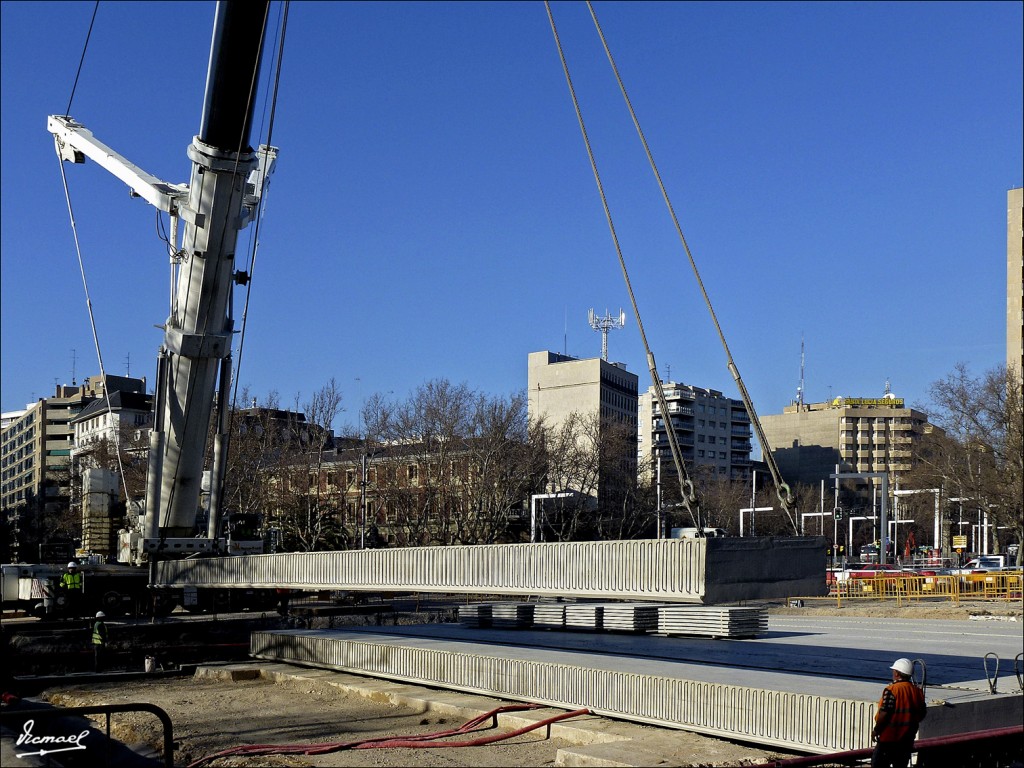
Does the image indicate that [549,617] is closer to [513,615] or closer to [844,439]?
[513,615]

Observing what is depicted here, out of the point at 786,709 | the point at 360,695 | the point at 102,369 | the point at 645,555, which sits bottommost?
the point at 360,695

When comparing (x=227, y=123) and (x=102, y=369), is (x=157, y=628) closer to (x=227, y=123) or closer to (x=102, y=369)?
(x=102, y=369)

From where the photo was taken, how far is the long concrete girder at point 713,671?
11.9 meters

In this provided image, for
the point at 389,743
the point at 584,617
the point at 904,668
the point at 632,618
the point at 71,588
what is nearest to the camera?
the point at 904,668

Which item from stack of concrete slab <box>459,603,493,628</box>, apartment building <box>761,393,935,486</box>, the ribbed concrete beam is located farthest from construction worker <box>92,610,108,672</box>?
apartment building <box>761,393,935,486</box>

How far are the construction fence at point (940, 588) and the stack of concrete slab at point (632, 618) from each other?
20.9 metres

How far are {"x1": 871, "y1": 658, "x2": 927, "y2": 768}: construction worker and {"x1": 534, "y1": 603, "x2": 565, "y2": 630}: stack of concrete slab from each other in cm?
1241

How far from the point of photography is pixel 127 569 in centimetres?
3112

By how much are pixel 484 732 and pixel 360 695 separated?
4354mm

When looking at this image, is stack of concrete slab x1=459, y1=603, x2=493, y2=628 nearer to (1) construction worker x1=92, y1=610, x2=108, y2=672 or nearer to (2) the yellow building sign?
(1) construction worker x1=92, y1=610, x2=108, y2=672

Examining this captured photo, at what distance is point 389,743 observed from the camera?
45.9 feet

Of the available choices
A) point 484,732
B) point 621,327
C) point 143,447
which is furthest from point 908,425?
point 484,732

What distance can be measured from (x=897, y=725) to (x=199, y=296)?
15.5 meters

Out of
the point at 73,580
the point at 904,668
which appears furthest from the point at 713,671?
the point at 73,580
